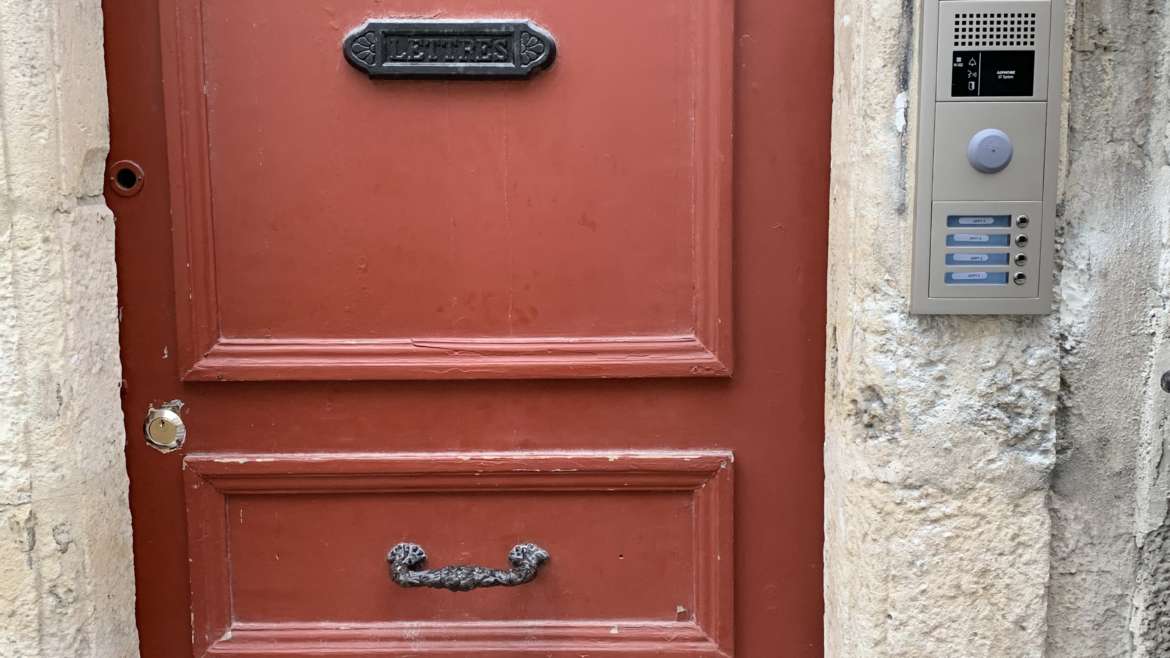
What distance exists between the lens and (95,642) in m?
1.60

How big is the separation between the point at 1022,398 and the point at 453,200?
90cm

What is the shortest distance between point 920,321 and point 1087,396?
0.90ft

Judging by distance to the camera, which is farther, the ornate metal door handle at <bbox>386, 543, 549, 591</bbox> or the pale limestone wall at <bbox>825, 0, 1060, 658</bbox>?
the ornate metal door handle at <bbox>386, 543, 549, 591</bbox>

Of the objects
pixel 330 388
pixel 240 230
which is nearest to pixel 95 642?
pixel 330 388

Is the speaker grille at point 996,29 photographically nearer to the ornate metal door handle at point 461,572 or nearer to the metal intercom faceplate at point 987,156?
the metal intercom faceplate at point 987,156

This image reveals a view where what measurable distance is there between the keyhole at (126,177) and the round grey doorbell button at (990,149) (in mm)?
1259

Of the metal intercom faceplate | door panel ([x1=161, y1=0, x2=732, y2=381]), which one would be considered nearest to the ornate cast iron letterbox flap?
door panel ([x1=161, y1=0, x2=732, y2=381])

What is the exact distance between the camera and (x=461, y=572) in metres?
1.68

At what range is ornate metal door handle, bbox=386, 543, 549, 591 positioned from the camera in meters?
1.67

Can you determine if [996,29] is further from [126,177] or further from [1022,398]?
[126,177]

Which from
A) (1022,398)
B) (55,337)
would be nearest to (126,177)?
(55,337)

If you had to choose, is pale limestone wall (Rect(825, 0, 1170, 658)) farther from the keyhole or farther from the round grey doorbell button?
the keyhole

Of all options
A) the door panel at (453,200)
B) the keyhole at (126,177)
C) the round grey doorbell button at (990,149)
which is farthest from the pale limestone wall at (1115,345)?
the keyhole at (126,177)

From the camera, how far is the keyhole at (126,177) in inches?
64.8
